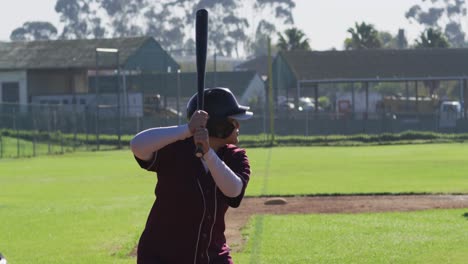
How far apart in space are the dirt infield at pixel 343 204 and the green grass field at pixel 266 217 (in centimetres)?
89

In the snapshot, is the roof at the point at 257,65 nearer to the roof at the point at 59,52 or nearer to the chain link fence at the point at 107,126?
the roof at the point at 59,52

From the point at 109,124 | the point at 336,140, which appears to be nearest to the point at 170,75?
the point at 109,124

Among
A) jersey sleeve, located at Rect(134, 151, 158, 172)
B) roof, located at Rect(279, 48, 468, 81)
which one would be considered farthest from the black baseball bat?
roof, located at Rect(279, 48, 468, 81)

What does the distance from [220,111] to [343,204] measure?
14.9 metres

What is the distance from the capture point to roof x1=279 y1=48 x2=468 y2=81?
3219 inches

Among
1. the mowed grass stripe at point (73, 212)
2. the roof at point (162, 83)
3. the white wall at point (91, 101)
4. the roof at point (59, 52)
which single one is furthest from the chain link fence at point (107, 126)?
the mowed grass stripe at point (73, 212)

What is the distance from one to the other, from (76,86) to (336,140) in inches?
1084

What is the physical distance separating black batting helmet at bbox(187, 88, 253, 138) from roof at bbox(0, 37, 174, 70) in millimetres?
71508

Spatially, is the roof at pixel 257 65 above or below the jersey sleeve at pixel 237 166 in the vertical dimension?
above

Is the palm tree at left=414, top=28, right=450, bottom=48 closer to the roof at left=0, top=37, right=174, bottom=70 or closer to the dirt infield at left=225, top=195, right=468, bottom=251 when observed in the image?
the roof at left=0, top=37, right=174, bottom=70

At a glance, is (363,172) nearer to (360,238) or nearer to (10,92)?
(360,238)

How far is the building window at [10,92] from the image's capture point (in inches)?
3113

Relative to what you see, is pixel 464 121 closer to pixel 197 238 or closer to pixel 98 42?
pixel 98 42

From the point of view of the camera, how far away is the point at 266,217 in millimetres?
18609
